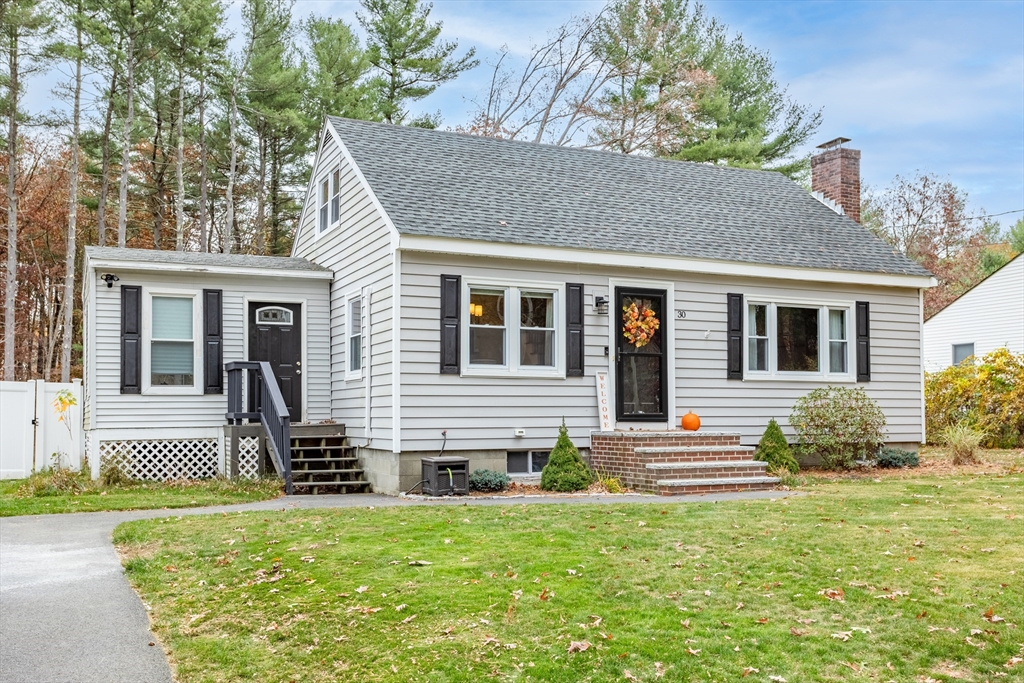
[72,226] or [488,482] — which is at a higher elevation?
[72,226]

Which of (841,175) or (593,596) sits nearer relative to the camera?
(593,596)

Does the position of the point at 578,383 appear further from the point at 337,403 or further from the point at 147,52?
the point at 147,52

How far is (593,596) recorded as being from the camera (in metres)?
6.32

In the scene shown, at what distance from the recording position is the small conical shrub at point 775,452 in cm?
1391

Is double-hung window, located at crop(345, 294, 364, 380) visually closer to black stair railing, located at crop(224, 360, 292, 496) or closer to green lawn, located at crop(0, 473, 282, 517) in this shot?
black stair railing, located at crop(224, 360, 292, 496)

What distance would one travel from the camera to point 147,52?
25.4 metres

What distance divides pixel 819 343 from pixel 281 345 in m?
8.60

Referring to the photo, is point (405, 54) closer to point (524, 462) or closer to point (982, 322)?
point (982, 322)

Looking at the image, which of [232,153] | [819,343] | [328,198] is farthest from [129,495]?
[232,153]

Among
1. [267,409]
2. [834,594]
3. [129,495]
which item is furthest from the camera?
[267,409]

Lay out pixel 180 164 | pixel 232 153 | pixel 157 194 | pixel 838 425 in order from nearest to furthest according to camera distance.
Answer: pixel 838 425 → pixel 180 164 → pixel 232 153 → pixel 157 194

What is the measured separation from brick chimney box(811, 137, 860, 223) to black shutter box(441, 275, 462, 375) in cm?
925

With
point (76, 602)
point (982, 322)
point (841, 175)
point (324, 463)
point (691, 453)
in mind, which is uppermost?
point (841, 175)

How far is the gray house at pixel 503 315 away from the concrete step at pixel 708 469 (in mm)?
146
